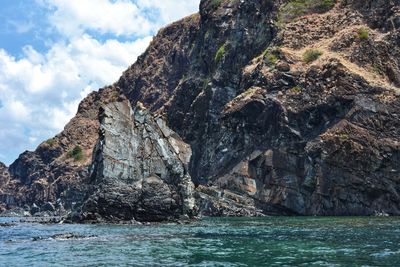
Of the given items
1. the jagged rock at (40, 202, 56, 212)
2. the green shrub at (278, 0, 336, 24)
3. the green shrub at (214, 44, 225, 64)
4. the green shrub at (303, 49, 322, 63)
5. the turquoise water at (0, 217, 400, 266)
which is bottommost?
the turquoise water at (0, 217, 400, 266)

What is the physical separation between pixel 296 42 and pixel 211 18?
45.2m

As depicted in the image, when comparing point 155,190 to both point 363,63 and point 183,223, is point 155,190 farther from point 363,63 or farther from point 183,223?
point 363,63

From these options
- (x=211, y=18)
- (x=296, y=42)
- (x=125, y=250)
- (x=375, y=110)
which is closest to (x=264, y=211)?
(x=375, y=110)

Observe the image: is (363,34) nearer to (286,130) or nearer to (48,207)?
(286,130)

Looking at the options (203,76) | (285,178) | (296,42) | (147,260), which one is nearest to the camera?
(147,260)

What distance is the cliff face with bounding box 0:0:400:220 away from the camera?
279 feet

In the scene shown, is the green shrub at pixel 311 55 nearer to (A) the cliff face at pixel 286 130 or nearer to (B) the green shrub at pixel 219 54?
(A) the cliff face at pixel 286 130

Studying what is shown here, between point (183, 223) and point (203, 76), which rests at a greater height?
point (203, 76)

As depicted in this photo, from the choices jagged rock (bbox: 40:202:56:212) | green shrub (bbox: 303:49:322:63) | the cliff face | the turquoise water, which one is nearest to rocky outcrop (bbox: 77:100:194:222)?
the cliff face

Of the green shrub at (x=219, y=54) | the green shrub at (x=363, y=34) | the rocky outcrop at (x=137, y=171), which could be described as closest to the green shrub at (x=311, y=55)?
the green shrub at (x=363, y=34)

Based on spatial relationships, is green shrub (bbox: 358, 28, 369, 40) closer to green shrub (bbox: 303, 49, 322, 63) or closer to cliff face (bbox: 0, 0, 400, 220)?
cliff face (bbox: 0, 0, 400, 220)

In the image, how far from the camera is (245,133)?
120812 mm

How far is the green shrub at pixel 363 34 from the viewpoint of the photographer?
390ft

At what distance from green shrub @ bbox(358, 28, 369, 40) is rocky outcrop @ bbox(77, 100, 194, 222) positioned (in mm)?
52913
